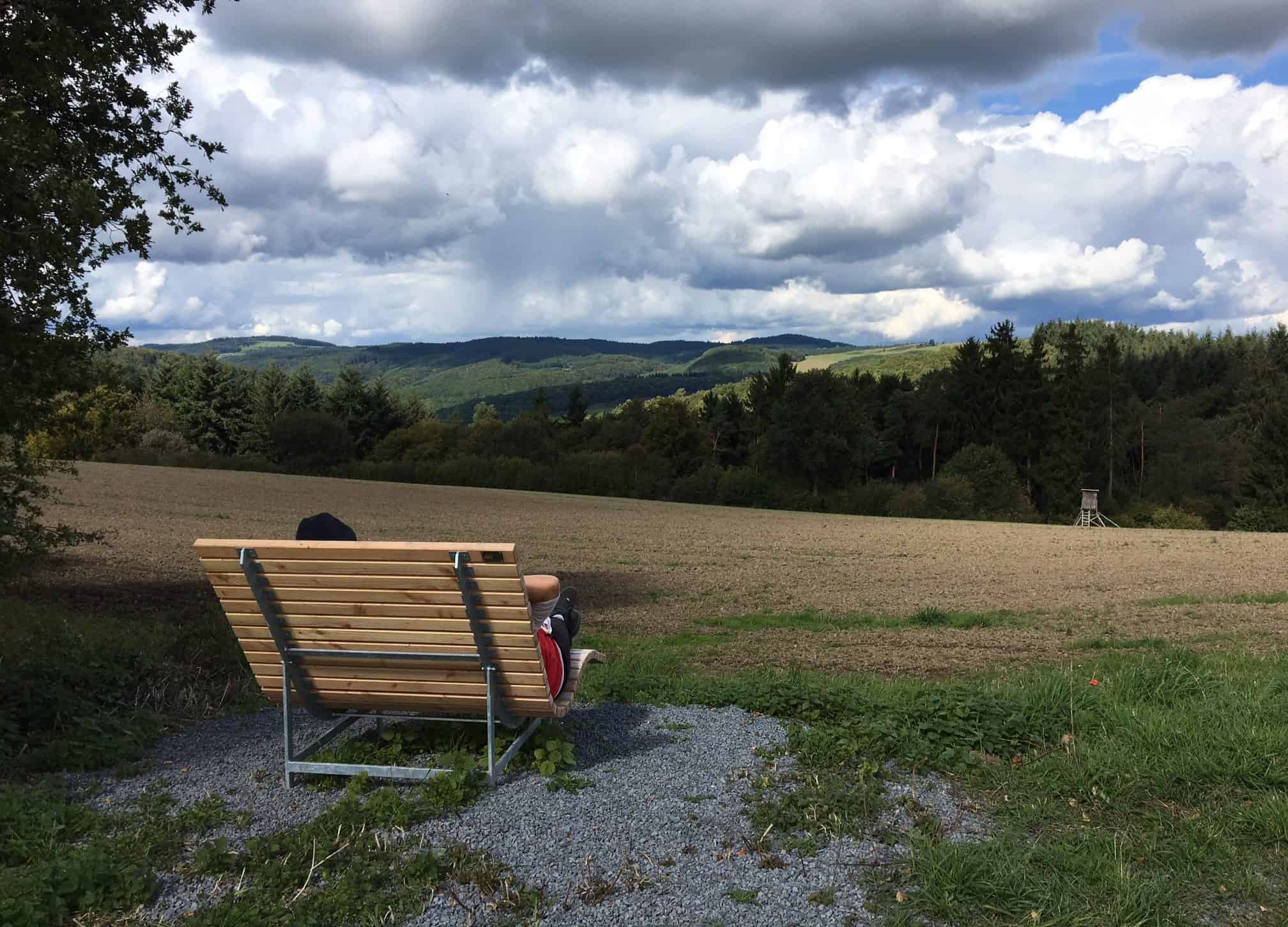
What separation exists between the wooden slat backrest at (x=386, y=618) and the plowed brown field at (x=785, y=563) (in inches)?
254

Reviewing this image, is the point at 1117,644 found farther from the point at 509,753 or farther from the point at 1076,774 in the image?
the point at 509,753

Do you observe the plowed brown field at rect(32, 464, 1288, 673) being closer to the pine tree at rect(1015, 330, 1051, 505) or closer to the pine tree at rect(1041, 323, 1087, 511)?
the pine tree at rect(1041, 323, 1087, 511)

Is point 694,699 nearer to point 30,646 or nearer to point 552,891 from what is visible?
point 552,891

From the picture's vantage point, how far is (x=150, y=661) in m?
7.09

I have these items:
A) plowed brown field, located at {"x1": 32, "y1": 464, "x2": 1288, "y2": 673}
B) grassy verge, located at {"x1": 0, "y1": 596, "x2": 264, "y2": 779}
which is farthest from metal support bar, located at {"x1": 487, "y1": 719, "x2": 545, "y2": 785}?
plowed brown field, located at {"x1": 32, "y1": 464, "x2": 1288, "y2": 673}

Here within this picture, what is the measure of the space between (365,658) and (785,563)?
2113 centimetres

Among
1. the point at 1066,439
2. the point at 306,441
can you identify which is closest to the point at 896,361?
the point at 1066,439

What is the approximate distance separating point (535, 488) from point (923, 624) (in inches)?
2073

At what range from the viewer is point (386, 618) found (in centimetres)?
513

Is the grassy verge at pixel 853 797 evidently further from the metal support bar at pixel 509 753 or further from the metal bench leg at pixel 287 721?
the metal bench leg at pixel 287 721

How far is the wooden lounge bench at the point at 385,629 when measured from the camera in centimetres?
489

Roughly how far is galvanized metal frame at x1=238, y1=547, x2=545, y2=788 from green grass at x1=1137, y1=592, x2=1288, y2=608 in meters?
15.3

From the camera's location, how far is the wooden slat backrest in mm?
4879

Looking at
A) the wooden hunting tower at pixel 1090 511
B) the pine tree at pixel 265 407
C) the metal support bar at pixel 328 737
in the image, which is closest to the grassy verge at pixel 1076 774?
the metal support bar at pixel 328 737
